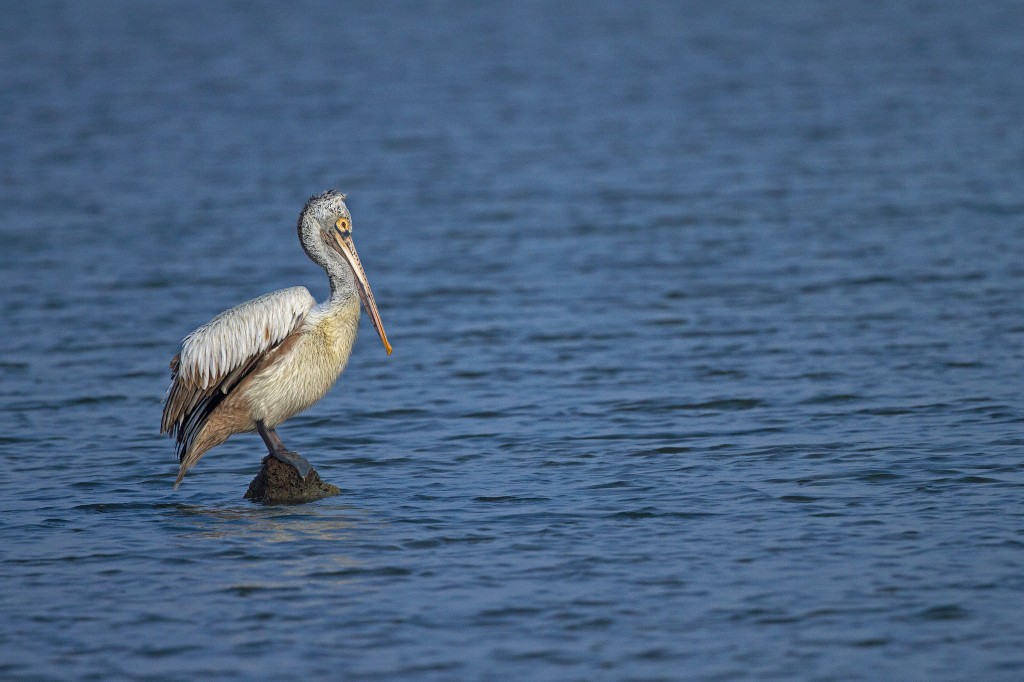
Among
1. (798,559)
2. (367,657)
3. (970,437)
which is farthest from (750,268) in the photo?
(367,657)

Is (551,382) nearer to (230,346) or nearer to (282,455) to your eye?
(282,455)

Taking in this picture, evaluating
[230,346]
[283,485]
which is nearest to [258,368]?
[230,346]

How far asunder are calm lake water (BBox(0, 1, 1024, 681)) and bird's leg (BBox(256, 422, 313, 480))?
21 cm

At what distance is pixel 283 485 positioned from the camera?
7418mm

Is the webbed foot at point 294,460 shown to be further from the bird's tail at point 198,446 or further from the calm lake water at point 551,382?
the bird's tail at point 198,446

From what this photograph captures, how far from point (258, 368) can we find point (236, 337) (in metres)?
0.19

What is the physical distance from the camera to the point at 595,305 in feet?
39.6

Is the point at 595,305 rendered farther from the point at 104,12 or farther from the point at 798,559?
the point at 104,12

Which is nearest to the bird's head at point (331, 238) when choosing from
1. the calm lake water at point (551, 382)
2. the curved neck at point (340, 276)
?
the curved neck at point (340, 276)

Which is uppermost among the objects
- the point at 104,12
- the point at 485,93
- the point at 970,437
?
the point at 104,12

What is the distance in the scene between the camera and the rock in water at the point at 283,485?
24.3 feet

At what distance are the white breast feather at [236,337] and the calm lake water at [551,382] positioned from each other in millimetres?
735

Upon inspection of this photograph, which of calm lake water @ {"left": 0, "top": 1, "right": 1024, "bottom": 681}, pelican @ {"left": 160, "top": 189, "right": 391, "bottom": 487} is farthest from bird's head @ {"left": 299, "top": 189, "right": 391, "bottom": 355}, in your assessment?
calm lake water @ {"left": 0, "top": 1, "right": 1024, "bottom": 681}

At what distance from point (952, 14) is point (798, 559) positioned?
25517 millimetres
